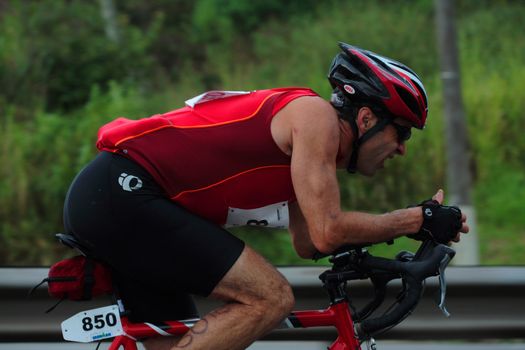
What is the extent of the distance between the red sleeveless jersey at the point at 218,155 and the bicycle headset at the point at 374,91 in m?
0.14

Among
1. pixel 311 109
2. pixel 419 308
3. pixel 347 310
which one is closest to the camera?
pixel 311 109

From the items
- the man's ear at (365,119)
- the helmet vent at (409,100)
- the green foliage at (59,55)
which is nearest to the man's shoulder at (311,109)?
the man's ear at (365,119)

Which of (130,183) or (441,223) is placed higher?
(130,183)

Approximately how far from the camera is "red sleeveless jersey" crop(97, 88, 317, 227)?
3.16 metres

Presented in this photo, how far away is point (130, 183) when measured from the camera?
315 cm

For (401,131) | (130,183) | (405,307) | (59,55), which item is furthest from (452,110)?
(59,55)

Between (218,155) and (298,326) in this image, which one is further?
(298,326)

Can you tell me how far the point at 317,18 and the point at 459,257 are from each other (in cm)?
844

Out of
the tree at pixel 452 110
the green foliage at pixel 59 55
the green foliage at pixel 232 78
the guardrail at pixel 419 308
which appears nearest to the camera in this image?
the guardrail at pixel 419 308

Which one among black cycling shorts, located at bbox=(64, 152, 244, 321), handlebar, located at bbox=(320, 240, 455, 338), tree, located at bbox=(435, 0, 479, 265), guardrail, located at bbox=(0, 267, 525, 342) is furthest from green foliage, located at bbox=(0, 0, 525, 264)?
black cycling shorts, located at bbox=(64, 152, 244, 321)

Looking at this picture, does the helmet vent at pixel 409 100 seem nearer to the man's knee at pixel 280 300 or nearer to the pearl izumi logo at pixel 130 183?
the man's knee at pixel 280 300

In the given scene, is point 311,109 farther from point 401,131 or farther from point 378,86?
point 401,131

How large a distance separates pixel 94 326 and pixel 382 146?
1152 millimetres

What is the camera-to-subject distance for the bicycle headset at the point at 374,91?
314 cm
